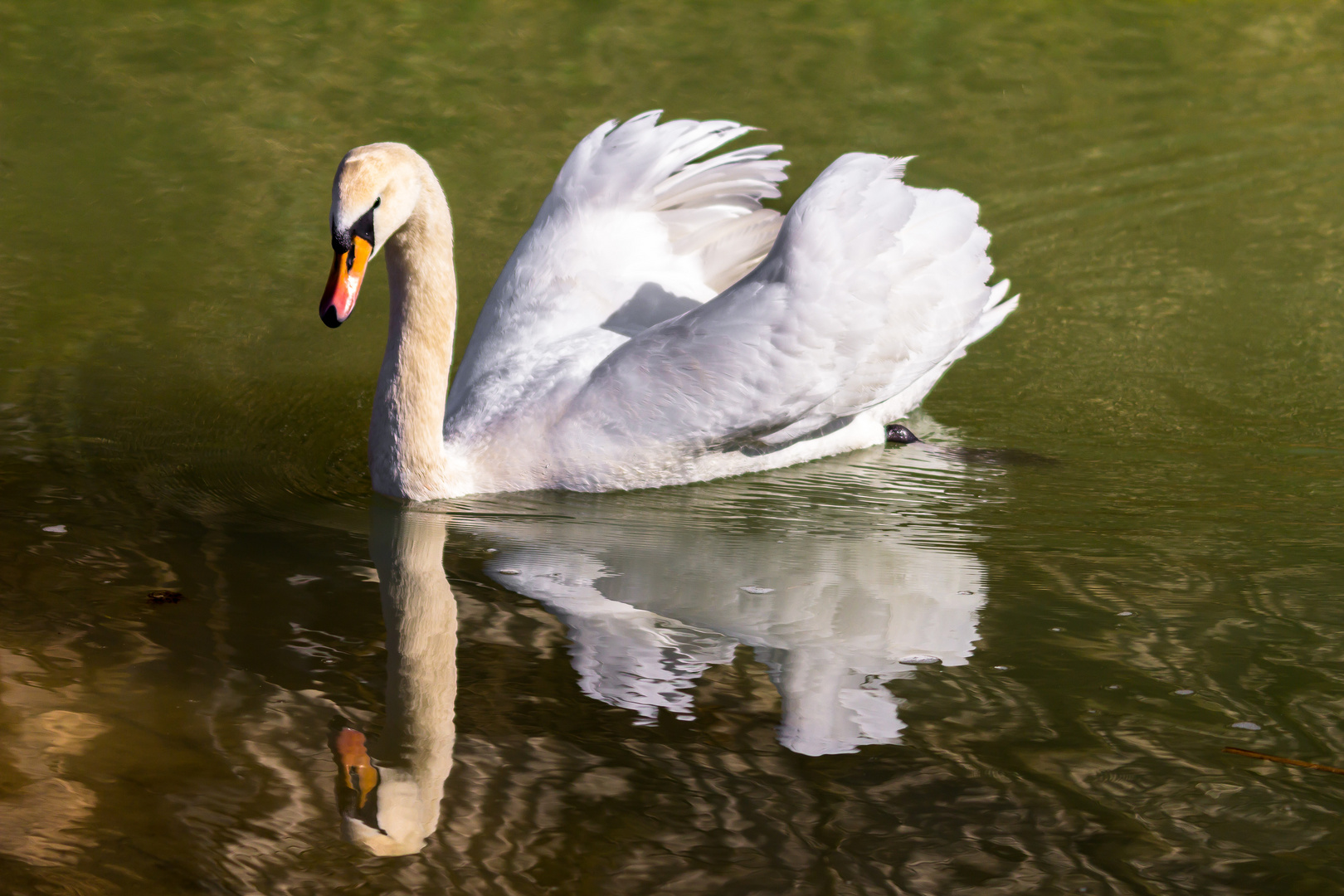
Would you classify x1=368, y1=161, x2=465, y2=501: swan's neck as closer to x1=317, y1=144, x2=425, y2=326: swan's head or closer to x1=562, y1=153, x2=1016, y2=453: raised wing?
x1=317, y1=144, x2=425, y2=326: swan's head

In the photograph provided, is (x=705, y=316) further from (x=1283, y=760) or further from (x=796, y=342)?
(x=1283, y=760)

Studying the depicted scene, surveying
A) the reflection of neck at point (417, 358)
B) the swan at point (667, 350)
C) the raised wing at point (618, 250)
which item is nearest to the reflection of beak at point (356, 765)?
the swan at point (667, 350)

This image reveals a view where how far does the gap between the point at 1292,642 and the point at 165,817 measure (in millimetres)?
2893

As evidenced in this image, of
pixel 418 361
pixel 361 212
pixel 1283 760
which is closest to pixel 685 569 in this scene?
pixel 418 361

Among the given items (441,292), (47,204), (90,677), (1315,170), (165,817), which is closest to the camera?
(165,817)

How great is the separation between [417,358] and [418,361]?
13 millimetres

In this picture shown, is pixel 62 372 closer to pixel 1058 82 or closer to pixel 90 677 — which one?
pixel 90 677

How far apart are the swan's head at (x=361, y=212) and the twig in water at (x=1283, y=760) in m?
2.71

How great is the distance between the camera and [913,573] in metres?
4.82

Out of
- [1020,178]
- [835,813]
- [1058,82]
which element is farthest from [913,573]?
[1058,82]

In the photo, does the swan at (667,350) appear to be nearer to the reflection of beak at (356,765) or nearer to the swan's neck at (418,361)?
the swan's neck at (418,361)

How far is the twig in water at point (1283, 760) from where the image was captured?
361 cm

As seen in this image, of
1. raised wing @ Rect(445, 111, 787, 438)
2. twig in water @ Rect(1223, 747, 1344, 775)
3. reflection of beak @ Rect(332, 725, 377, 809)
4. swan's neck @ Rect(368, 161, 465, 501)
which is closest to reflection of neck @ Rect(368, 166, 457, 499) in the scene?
swan's neck @ Rect(368, 161, 465, 501)

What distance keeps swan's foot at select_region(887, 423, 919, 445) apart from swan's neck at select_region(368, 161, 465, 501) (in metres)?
1.81
